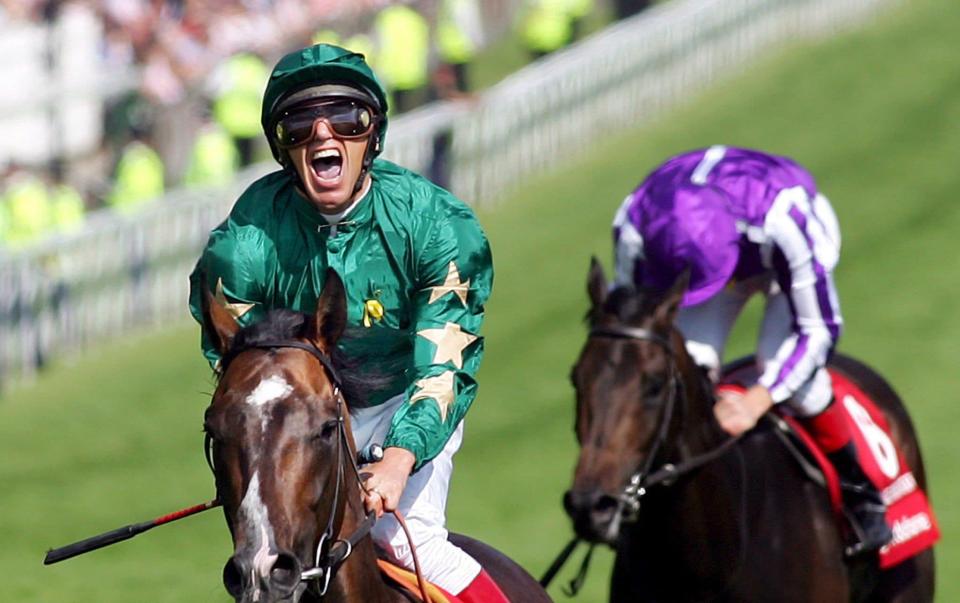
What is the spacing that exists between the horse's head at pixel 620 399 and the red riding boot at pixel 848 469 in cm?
97

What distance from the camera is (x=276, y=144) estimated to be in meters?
4.29

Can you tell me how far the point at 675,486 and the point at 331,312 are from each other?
106 inches

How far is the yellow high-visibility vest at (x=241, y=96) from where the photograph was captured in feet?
57.4

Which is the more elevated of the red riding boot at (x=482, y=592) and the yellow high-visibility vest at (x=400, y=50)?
the red riding boot at (x=482, y=592)

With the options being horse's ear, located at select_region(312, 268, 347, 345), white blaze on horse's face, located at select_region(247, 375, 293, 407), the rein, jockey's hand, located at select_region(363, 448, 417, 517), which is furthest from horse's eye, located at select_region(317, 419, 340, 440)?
the rein

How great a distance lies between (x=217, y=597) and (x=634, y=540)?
367cm

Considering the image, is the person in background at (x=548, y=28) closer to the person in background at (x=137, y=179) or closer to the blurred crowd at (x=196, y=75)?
the blurred crowd at (x=196, y=75)

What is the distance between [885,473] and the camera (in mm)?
7203

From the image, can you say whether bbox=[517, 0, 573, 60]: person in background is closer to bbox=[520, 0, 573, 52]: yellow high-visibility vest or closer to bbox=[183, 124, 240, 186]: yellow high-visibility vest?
bbox=[520, 0, 573, 52]: yellow high-visibility vest

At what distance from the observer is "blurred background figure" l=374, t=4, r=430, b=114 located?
66.8 feet

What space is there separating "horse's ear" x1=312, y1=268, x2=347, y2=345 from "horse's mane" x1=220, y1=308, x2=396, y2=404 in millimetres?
26

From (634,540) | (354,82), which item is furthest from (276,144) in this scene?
(634,540)

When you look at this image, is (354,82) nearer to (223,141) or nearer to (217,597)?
(217,597)

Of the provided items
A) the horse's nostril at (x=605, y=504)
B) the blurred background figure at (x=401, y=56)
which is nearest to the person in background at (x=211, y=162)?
the blurred background figure at (x=401, y=56)
